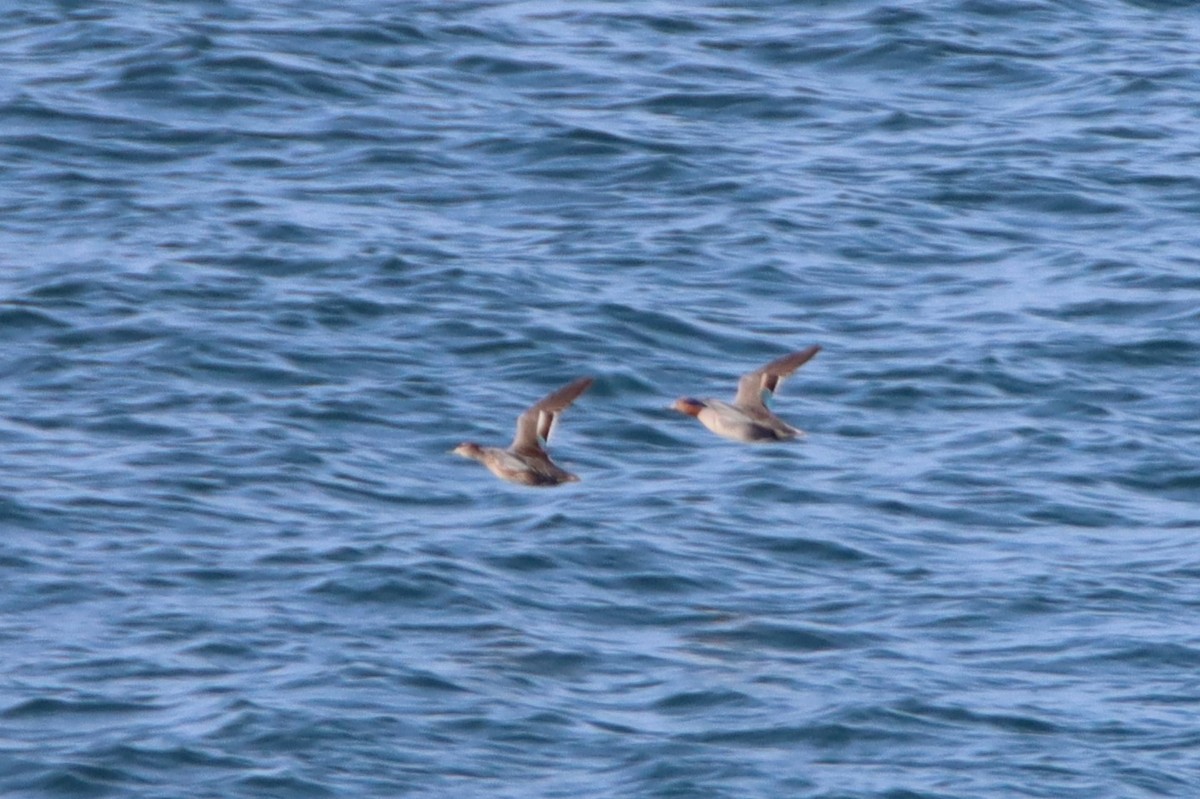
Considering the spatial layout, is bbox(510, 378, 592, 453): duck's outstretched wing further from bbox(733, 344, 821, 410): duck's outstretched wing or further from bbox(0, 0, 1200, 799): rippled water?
bbox(733, 344, 821, 410): duck's outstretched wing

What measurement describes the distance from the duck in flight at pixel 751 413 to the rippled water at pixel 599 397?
87 centimetres

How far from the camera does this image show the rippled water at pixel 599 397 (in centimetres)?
1259

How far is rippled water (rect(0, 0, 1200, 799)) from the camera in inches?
496

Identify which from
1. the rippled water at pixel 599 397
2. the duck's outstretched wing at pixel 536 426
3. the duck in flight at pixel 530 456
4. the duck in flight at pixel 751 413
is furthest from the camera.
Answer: the duck in flight at pixel 751 413

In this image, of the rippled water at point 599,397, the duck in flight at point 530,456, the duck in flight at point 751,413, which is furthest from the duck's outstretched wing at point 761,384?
the duck in flight at point 530,456

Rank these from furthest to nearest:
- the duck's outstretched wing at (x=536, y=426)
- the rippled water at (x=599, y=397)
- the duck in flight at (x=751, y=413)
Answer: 1. the duck in flight at (x=751, y=413)
2. the duck's outstretched wing at (x=536, y=426)
3. the rippled water at (x=599, y=397)

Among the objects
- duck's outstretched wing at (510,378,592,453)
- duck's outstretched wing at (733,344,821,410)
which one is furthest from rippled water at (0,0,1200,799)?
duck's outstretched wing at (733,344,821,410)

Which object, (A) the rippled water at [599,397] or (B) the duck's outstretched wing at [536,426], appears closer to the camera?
(A) the rippled water at [599,397]

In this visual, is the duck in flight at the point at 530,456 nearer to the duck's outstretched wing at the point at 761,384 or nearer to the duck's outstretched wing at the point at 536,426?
→ the duck's outstretched wing at the point at 536,426

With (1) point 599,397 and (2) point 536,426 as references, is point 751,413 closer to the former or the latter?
(2) point 536,426

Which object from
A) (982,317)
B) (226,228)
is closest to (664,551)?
(982,317)

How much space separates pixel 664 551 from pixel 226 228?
614 cm

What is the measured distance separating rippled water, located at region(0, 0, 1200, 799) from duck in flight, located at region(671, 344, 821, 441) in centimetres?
87

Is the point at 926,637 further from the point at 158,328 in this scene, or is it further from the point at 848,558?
the point at 158,328
